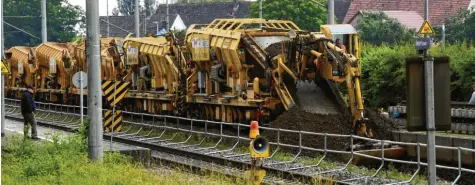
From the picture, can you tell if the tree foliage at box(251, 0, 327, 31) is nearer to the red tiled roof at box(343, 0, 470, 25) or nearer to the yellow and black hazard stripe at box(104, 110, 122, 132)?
the red tiled roof at box(343, 0, 470, 25)

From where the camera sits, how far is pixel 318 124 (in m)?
24.5

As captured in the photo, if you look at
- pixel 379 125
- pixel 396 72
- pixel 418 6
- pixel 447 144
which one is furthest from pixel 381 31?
pixel 447 144

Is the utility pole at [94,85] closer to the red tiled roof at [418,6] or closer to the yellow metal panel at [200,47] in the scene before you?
the yellow metal panel at [200,47]

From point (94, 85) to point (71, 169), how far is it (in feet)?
8.23

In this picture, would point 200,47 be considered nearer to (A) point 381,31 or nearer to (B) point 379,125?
(B) point 379,125

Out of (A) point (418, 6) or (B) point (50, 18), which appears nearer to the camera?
(B) point (50, 18)

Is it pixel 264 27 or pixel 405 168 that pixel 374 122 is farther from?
pixel 264 27

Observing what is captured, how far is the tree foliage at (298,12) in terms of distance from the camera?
68.2 metres

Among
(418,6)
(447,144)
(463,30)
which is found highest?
(418,6)

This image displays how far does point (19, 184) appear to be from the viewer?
→ 53.0 ft

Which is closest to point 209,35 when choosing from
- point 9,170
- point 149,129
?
point 149,129

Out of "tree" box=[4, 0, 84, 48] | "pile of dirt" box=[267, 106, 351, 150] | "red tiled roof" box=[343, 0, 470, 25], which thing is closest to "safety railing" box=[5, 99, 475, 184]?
"pile of dirt" box=[267, 106, 351, 150]

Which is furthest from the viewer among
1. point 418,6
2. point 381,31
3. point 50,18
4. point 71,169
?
point 418,6

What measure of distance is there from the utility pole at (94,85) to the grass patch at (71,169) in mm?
290
